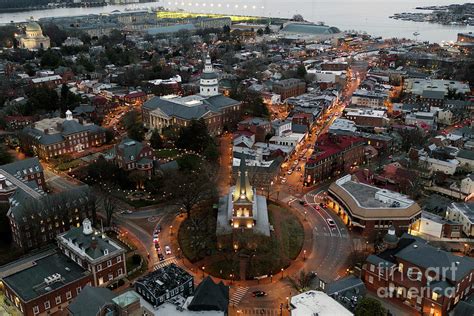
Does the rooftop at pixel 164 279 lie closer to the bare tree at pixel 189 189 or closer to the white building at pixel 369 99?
the bare tree at pixel 189 189

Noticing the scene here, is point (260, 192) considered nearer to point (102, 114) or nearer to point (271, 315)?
point (271, 315)

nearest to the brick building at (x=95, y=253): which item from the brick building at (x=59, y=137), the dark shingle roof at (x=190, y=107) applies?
the brick building at (x=59, y=137)

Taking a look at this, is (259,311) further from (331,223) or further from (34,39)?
(34,39)

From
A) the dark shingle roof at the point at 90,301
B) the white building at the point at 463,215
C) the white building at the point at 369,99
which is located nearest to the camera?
the dark shingle roof at the point at 90,301

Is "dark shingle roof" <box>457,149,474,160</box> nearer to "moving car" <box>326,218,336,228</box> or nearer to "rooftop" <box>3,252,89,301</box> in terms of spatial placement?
"moving car" <box>326,218,336,228</box>

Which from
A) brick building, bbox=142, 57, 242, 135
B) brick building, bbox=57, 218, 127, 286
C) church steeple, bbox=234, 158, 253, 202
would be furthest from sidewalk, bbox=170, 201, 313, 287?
brick building, bbox=142, 57, 242, 135

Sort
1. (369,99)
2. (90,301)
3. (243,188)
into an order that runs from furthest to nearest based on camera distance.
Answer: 1. (369,99)
2. (243,188)
3. (90,301)

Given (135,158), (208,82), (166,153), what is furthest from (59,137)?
(208,82)
